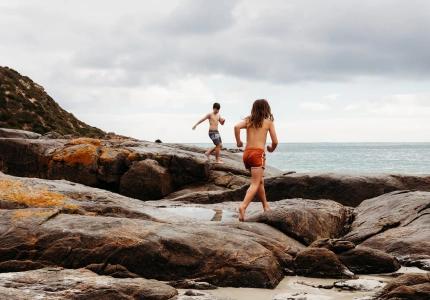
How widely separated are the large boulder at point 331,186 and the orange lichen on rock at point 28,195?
749 centimetres

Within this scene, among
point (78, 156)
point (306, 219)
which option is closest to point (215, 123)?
point (78, 156)

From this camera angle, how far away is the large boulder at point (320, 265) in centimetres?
846

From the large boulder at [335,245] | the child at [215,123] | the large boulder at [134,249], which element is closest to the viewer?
the large boulder at [134,249]

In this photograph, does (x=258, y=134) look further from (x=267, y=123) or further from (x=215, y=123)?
(x=215, y=123)

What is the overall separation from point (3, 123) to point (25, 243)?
51.5m

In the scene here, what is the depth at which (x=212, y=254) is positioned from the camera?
26.3 ft

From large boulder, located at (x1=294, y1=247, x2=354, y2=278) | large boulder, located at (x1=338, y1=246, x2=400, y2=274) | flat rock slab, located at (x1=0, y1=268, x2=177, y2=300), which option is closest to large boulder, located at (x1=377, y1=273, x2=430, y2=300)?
large boulder, located at (x1=294, y1=247, x2=354, y2=278)

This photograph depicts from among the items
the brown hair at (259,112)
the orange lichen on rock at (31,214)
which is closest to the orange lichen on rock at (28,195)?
the orange lichen on rock at (31,214)

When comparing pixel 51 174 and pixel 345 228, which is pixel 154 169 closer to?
pixel 51 174

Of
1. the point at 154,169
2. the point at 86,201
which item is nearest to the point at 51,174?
the point at 154,169

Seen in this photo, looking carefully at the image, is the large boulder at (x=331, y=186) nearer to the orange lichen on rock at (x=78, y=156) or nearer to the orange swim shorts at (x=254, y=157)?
the orange swim shorts at (x=254, y=157)

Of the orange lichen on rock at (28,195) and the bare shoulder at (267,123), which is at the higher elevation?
the bare shoulder at (267,123)

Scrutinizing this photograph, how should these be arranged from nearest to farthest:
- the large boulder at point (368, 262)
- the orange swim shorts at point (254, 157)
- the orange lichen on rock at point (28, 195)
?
the large boulder at point (368, 262) → the orange lichen on rock at point (28, 195) → the orange swim shorts at point (254, 157)

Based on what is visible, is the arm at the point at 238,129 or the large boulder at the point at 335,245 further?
the arm at the point at 238,129
